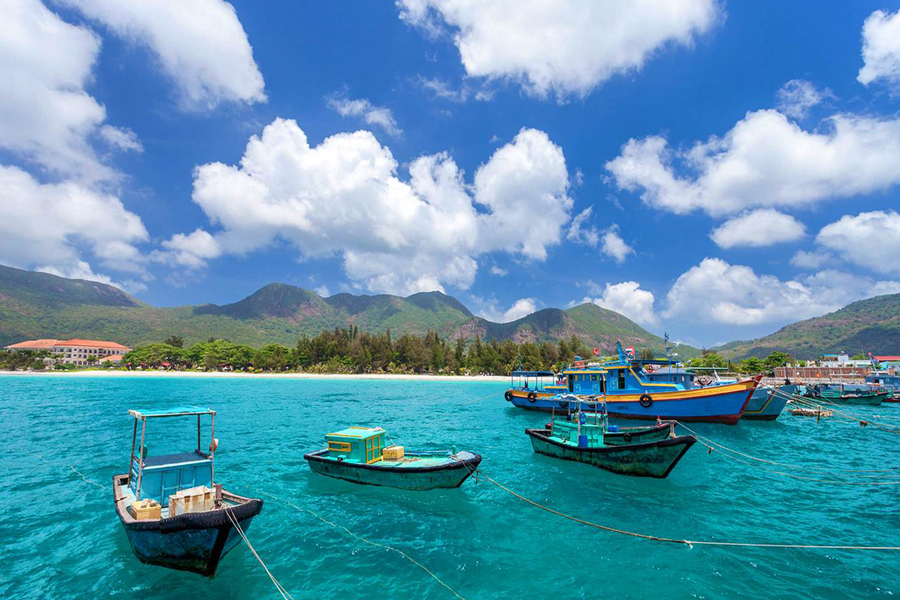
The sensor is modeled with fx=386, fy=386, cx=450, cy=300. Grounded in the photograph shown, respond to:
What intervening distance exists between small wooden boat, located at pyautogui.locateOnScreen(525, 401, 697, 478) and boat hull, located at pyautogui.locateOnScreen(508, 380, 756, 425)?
1132 centimetres

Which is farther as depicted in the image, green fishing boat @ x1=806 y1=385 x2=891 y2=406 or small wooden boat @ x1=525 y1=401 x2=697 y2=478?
green fishing boat @ x1=806 y1=385 x2=891 y2=406

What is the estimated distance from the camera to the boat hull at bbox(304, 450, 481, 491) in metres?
16.8

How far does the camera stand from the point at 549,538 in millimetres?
13227

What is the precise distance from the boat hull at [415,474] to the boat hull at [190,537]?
736 centimetres

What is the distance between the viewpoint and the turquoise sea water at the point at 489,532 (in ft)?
33.9

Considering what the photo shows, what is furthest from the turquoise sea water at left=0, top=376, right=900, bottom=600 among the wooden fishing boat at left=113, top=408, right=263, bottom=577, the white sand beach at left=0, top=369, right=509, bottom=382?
the white sand beach at left=0, top=369, right=509, bottom=382

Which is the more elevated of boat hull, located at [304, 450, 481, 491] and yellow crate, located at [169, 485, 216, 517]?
yellow crate, located at [169, 485, 216, 517]

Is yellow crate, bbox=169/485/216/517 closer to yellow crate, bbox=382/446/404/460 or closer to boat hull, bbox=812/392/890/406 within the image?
yellow crate, bbox=382/446/404/460

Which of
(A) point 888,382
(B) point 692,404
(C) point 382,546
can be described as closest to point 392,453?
(C) point 382,546

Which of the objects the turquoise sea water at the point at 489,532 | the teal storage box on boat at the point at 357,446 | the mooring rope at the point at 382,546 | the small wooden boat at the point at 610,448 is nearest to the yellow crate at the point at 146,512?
the turquoise sea water at the point at 489,532

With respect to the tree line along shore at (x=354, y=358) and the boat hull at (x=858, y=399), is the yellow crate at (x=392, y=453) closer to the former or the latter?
the boat hull at (x=858, y=399)

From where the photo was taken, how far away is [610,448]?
794 inches

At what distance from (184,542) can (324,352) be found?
482 ft

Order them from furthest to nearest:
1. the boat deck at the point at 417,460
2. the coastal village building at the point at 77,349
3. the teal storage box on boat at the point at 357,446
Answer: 1. the coastal village building at the point at 77,349
2. the teal storage box on boat at the point at 357,446
3. the boat deck at the point at 417,460
